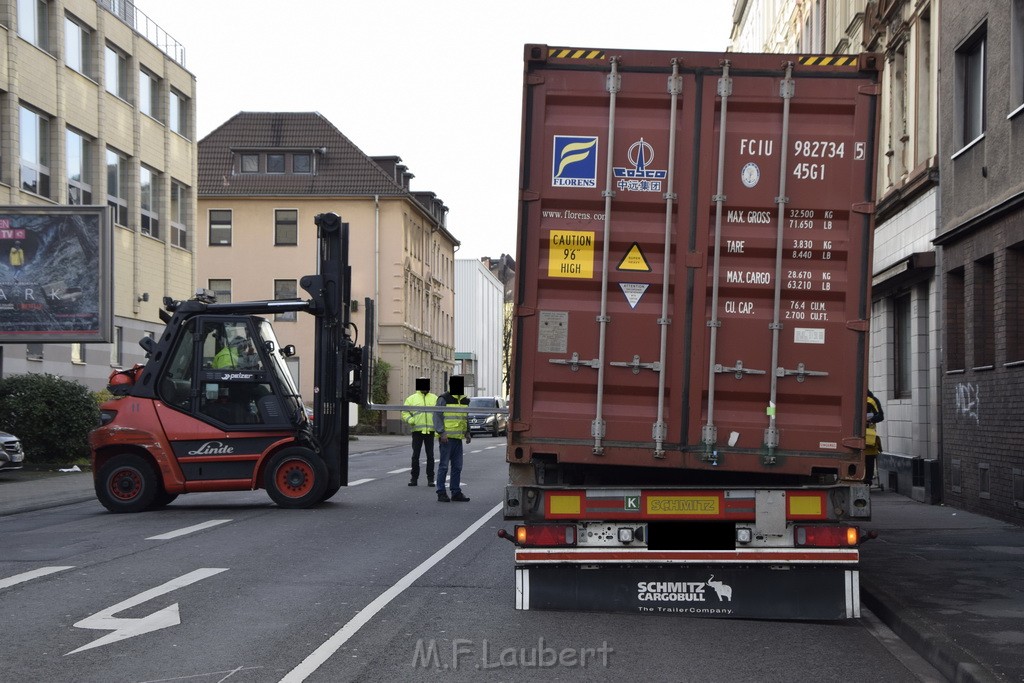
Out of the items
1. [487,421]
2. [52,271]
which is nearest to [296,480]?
[52,271]

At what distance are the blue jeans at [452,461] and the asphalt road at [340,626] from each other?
452 cm

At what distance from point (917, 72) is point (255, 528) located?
12.5 meters

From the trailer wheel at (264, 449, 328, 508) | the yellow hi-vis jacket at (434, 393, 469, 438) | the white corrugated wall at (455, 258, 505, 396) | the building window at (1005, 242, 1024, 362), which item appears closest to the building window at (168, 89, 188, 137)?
the yellow hi-vis jacket at (434, 393, 469, 438)

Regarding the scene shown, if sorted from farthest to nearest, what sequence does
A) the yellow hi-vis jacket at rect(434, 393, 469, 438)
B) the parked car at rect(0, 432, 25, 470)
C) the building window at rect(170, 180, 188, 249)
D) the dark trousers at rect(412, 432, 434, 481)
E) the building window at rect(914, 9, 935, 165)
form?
the building window at rect(170, 180, 188, 249) < the parked car at rect(0, 432, 25, 470) < the dark trousers at rect(412, 432, 434, 481) < the building window at rect(914, 9, 935, 165) < the yellow hi-vis jacket at rect(434, 393, 469, 438)

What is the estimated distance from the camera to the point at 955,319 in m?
18.5

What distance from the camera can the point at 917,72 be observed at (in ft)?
69.2

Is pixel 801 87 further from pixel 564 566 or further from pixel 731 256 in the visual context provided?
pixel 564 566

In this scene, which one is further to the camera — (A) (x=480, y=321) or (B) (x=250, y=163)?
(A) (x=480, y=321)

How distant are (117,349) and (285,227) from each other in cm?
2892

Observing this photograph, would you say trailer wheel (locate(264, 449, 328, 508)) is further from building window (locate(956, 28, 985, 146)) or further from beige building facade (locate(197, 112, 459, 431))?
beige building facade (locate(197, 112, 459, 431))

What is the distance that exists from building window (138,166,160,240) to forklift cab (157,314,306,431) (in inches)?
943

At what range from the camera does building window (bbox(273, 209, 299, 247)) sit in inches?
2591

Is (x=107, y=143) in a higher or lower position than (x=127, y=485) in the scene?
higher

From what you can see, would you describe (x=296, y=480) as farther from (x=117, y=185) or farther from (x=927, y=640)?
(x=117, y=185)
